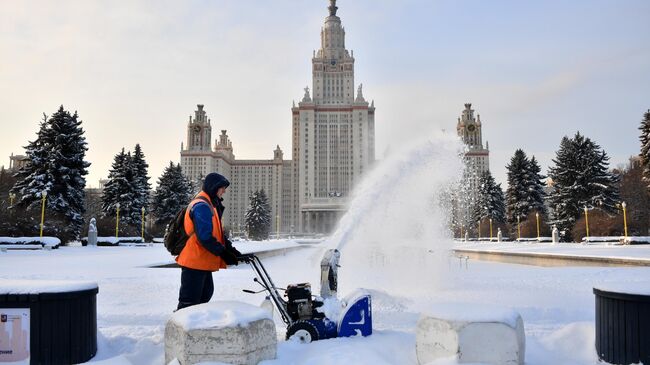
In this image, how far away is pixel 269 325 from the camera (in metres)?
4.36

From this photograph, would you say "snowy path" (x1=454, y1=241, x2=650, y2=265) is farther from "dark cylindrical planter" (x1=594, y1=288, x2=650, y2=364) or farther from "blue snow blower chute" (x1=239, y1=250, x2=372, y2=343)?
"blue snow blower chute" (x1=239, y1=250, x2=372, y2=343)

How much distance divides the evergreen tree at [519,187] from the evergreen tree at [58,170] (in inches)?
1620

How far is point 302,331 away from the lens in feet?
16.9

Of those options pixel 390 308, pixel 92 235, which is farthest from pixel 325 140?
pixel 390 308

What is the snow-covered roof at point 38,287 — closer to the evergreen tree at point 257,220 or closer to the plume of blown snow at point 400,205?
the plume of blown snow at point 400,205

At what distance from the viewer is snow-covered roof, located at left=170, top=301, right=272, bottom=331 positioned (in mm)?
4105

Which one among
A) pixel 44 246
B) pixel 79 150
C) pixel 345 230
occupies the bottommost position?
pixel 44 246

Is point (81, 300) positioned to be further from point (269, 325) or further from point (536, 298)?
point (536, 298)

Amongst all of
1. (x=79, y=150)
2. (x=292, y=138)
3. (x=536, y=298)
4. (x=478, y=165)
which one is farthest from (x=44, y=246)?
(x=292, y=138)

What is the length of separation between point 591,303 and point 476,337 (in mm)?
5084

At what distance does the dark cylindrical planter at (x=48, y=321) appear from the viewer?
4281 millimetres

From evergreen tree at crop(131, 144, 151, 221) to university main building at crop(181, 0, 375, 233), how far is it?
75.0 m

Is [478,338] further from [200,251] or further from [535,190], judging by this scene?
A: [535,190]

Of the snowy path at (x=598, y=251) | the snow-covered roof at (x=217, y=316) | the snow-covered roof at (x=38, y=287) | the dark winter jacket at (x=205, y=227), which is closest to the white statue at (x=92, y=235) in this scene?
the snowy path at (x=598, y=251)
